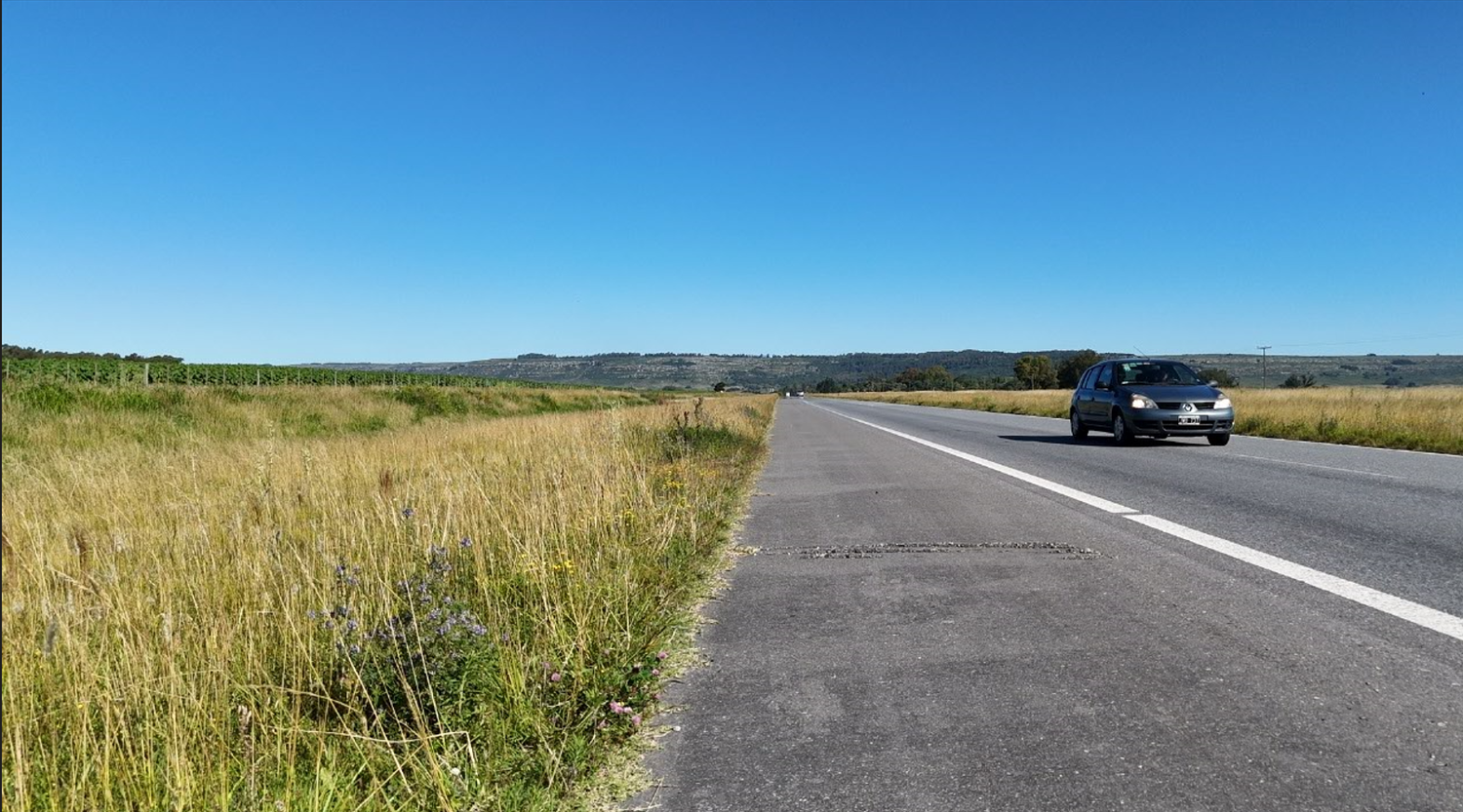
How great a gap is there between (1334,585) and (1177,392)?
37.6ft

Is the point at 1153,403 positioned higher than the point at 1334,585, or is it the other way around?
the point at 1153,403

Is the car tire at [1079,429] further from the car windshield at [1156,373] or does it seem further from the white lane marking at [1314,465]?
the white lane marking at [1314,465]

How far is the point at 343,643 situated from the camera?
3.62 metres

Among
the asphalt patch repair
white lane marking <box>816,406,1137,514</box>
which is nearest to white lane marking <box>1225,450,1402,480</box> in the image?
white lane marking <box>816,406,1137,514</box>

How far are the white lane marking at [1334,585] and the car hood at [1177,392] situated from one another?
9.36 m

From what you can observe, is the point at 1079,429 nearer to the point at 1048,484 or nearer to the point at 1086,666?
the point at 1048,484

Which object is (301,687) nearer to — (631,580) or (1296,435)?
(631,580)

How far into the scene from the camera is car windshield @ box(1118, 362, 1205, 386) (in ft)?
52.6

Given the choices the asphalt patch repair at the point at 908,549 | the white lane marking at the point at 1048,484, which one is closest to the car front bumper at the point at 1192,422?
the white lane marking at the point at 1048,484

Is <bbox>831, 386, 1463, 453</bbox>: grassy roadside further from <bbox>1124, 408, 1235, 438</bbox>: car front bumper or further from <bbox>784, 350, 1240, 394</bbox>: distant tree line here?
<bbox>784, 350, 1240, 394</bbox>: distant tree line

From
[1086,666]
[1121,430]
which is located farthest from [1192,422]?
[1086,666]

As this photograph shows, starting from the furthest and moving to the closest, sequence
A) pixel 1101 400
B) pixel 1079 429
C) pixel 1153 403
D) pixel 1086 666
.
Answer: pixel 1079 429, pixel 1101 400, pixel 1153 403, pixel 1086 666

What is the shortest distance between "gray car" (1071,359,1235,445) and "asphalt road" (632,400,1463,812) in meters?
7.15

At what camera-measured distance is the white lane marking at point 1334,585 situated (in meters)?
4.11
